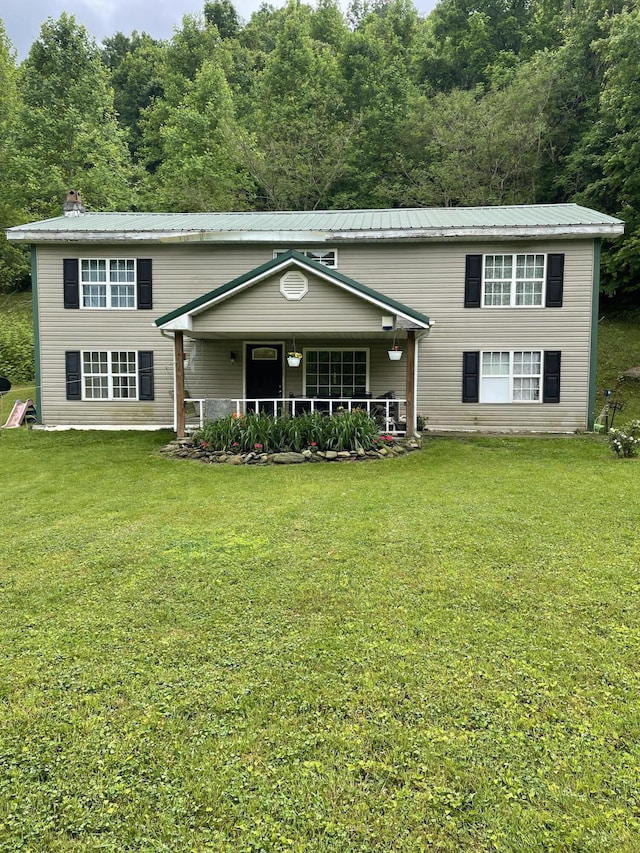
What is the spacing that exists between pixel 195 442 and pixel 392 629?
8270 millimetres

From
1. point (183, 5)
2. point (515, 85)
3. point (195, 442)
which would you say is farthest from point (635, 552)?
point (183, 5)

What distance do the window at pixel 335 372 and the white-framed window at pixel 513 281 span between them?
3.54m

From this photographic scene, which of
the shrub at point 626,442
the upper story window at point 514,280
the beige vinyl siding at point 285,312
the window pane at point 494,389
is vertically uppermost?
the upper story window at point 514,280

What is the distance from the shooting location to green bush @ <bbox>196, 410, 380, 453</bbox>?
10690 millimetres

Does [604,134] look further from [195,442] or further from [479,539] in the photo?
[479,539]

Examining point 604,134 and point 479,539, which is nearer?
point 479,539

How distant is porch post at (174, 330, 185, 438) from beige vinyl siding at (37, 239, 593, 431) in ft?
5.38

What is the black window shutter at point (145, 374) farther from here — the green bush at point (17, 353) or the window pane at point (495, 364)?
the green bush at point (17, 353)

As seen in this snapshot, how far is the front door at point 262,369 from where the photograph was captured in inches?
575

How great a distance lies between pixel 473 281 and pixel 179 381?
771 cm

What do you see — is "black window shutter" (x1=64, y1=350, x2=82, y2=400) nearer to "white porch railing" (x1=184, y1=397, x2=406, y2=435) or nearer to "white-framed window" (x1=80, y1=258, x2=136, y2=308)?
"white-framed window" (x1=80, y1=258, x2=136, y2=308)

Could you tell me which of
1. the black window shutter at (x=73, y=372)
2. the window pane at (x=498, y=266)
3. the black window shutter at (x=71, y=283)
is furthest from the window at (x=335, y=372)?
the black window shutter at (x=71, y=283)

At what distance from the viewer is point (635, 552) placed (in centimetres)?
509

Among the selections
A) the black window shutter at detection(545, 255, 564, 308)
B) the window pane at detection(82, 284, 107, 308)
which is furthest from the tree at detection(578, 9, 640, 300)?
the window pane at detection(82, 284, 107, 308)
